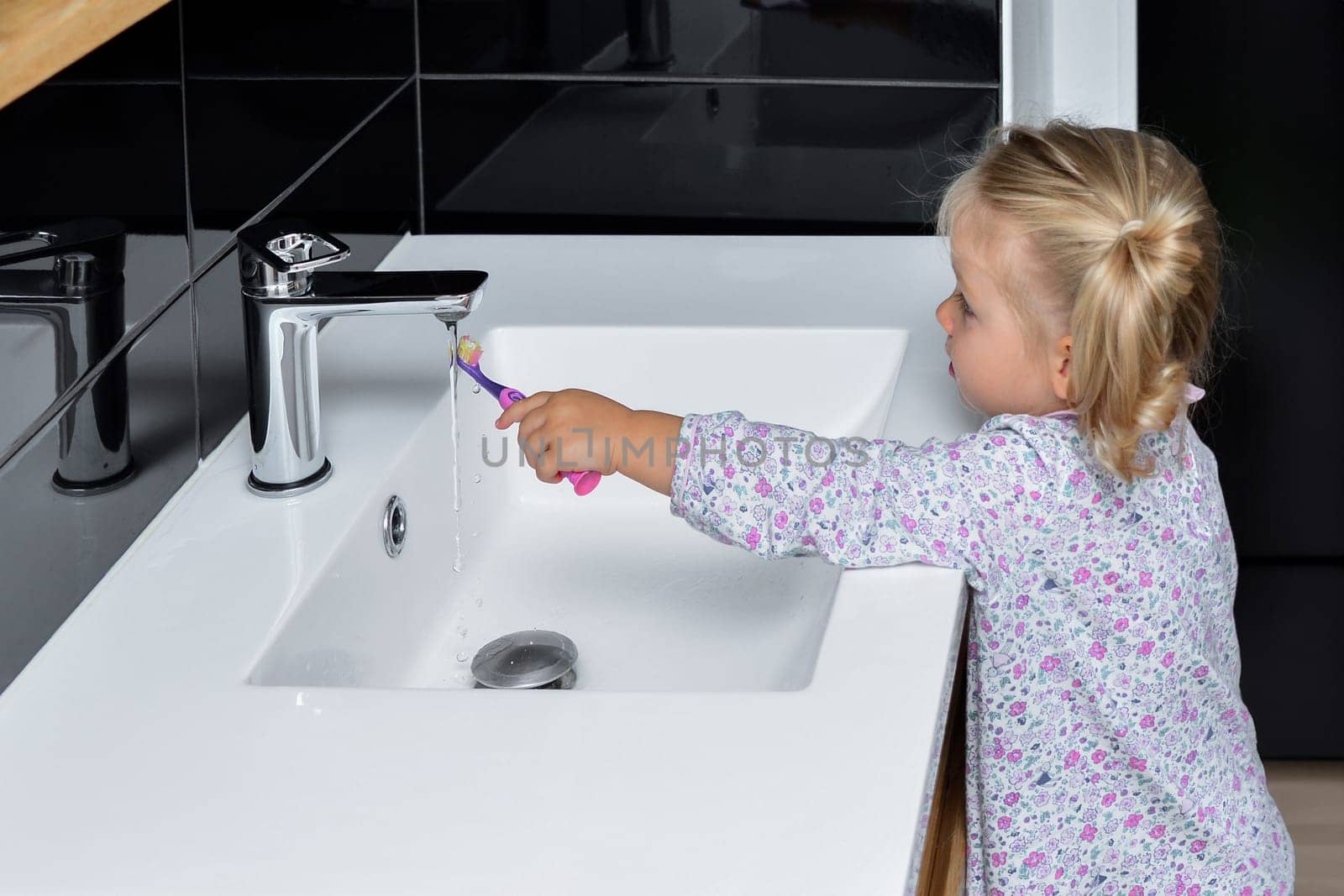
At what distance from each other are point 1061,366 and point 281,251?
53 centimetres

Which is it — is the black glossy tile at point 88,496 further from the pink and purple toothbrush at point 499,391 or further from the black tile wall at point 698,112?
the black tile wall at point 698,112

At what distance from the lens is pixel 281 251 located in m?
1.03

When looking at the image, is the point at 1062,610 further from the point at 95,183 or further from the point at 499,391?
the point at 95,183

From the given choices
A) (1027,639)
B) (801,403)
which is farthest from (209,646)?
(801,403)

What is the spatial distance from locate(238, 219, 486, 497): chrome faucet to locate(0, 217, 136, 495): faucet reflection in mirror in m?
0.09

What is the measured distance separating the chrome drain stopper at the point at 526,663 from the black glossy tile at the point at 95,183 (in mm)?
344

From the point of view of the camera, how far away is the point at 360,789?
30.8 inches

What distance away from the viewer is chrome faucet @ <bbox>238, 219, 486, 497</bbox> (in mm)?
1041

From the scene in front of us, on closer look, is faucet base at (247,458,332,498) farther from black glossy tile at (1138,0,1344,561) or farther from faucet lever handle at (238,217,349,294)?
black glossy tile at (1138,0,1344,561)

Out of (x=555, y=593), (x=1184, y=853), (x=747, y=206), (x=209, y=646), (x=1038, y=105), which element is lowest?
(x=1184, y=853)

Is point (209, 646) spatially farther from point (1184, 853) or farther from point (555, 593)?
point (1184, 853)

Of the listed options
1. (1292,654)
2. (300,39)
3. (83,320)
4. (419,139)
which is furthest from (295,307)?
(1292,654)

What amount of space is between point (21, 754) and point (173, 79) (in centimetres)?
50

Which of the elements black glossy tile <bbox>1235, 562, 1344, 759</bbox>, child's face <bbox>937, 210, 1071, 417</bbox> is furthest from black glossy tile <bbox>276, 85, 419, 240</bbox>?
black glossy tile <bbox>1235, 562, 1344, 759</bbox>
